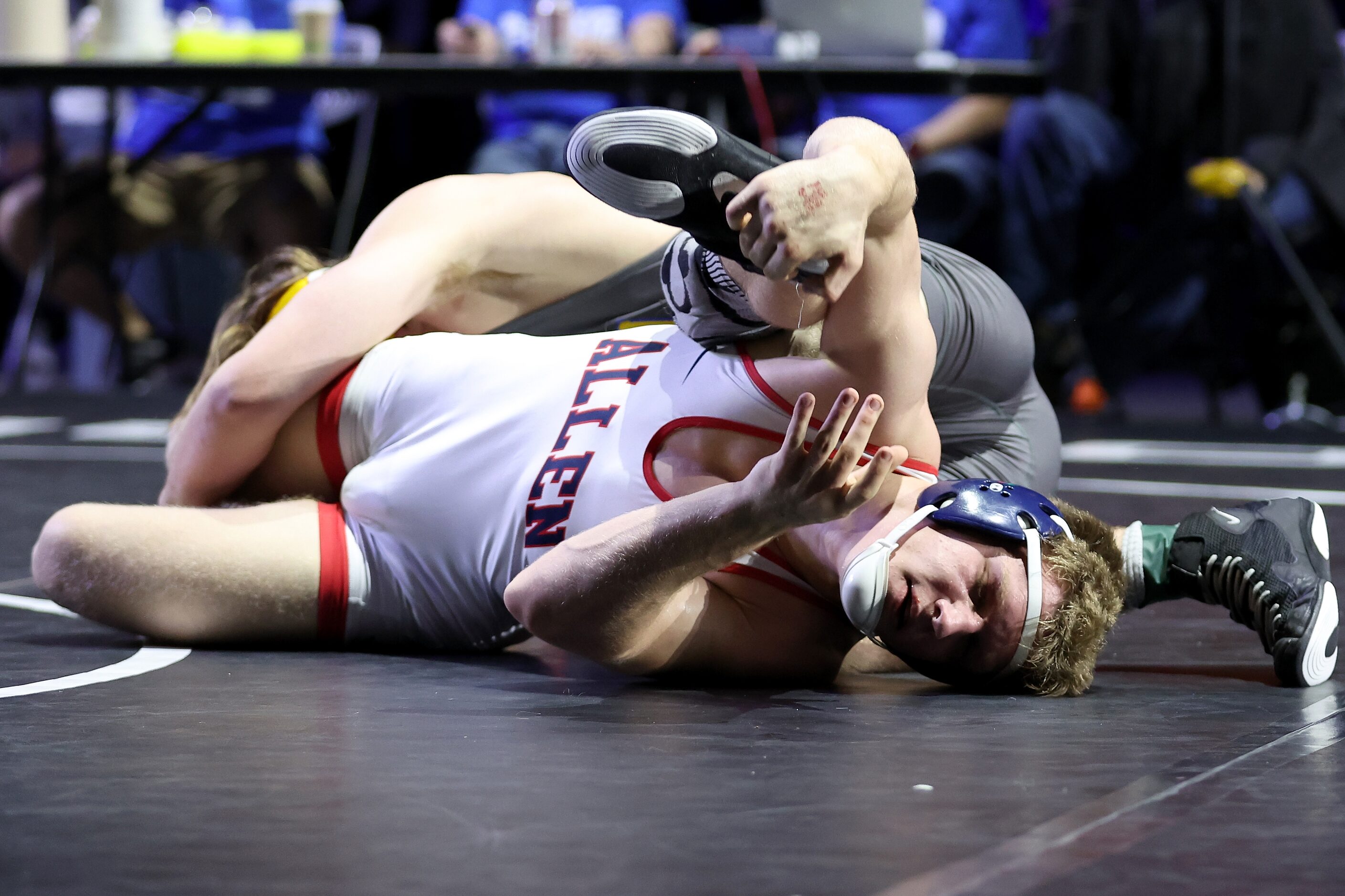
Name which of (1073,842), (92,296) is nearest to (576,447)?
(1073,842)

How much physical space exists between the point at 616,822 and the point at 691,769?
0.16 metres

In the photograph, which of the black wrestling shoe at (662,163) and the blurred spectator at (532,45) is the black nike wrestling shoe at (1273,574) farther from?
the blurred spectator at (532,45)

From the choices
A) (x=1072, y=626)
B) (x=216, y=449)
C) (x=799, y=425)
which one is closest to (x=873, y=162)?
(x=799, y=425)

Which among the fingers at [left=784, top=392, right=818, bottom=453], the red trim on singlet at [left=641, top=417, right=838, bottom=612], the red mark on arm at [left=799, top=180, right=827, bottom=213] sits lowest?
the red trim on singlet at [left=641, top=417, right=838, bottom=612]

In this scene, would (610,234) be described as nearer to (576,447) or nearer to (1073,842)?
(576,447)

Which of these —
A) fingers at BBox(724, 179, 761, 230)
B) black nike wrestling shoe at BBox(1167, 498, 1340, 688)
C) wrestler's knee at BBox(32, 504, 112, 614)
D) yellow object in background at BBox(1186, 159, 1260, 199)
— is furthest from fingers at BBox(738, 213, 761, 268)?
yellow object in background at BBox(1186, 159, 1260, 199)

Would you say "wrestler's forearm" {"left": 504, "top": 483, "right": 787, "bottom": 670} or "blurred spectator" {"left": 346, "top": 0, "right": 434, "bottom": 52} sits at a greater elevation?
"blurred spectator" {"left": 346, "top": 0, "right": 434, "bottom": 52}

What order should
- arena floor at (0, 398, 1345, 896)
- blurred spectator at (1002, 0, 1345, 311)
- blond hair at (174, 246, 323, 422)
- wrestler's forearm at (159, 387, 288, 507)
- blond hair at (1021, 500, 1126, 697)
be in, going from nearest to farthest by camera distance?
arena floor at (0, 398, 1345, 896)
blond hair at (1021, 500, 1126, 697)
wrestler's forearm at (159, 387, 288, 507)
blond hair at (174, 246, 323, 422)
blurred spectator at (1002, 0, 1345, 311)

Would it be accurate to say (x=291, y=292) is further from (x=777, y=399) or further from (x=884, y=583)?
(x=884, y=583)

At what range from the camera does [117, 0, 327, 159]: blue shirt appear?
4812 millimetres

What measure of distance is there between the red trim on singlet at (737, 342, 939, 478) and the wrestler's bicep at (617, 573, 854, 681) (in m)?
0.17

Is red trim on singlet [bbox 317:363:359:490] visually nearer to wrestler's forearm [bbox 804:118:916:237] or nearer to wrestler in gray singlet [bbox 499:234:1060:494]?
wrestler in gray singlet [bbox 499:234:1060:494]

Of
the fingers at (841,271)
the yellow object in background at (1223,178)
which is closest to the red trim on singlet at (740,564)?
the fingers at (841,271)

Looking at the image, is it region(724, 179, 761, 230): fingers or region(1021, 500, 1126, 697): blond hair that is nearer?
region(724, 179, 761, 230): fingers
